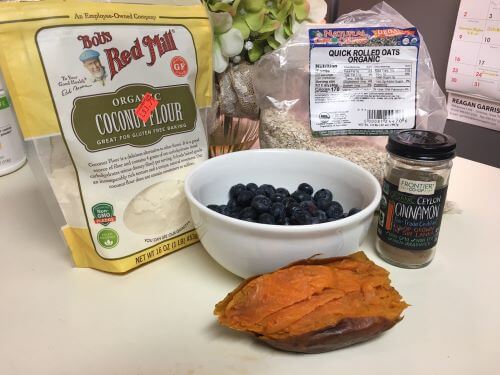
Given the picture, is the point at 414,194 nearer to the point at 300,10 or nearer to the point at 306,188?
the point at 306,188

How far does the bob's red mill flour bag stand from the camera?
47 cm

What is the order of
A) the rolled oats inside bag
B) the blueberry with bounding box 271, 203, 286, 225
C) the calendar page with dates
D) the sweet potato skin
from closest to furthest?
the sweet potato skin
the blueberry with bounding box 271, 203, 286, 225
the rolled oats inside bag
the calendar page with dates

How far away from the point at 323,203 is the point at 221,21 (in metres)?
0.31

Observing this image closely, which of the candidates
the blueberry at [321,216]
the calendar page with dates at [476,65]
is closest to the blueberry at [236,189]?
the blueberry at [321,216]

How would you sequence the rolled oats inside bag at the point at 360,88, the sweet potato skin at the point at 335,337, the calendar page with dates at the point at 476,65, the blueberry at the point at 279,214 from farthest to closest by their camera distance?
the calendar page with dates at the point at 476,65, the rolled oats inside bag at the point at 360,88, the blueberry at the point at 279,214, the sweet potato skin at the point at 335,337

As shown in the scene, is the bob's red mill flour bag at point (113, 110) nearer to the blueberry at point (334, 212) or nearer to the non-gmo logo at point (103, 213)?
the non-gmo logo at point (103, 213)

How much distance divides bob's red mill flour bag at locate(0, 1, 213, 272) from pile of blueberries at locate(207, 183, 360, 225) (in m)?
0.08

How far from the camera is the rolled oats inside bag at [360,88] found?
0.64 meters

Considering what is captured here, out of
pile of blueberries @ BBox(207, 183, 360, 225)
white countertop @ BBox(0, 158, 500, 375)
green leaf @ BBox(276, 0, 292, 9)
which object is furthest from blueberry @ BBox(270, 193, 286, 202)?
green leaf @ BBox(276, 0, 292, 9)

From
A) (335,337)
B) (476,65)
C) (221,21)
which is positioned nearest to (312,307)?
(335,337)

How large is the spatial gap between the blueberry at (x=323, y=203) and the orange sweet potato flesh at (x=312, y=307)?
0.10 m

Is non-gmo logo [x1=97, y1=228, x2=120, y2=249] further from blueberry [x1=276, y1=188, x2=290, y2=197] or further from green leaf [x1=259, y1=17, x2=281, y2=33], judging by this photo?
green leaf [x1=259, y1=17, x2=281, y2=33]

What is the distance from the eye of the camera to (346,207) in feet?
1.98

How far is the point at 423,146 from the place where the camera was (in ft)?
1.65
